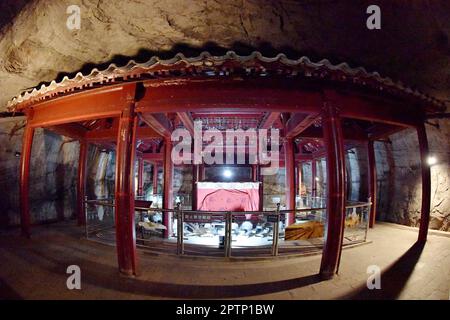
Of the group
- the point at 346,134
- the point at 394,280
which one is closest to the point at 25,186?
the point at 394,280

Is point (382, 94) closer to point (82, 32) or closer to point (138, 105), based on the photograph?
point (138, 105)

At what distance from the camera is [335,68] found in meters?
3.82

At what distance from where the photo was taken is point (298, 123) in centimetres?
646

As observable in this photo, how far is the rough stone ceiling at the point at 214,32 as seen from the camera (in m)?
4.24

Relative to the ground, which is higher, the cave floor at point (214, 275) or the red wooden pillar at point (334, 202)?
the red wooden pillar at point (334, 202)

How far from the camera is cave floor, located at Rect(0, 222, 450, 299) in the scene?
3.58 m

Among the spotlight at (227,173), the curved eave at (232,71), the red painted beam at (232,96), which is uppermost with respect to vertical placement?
the curved eave at (232,71)

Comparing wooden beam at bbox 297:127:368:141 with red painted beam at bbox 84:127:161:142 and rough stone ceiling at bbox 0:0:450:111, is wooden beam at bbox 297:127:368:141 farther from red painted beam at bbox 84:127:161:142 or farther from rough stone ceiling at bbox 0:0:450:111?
red painted beam at bbox 84:127:161:142

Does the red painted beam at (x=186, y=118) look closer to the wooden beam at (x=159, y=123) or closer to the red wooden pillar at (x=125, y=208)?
the wooden beam at (x=159, y=123)

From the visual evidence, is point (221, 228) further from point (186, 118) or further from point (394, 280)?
point (394, 280)

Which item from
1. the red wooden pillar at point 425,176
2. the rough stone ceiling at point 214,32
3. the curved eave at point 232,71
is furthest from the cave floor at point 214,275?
the rough stone ceiling at point 214,32

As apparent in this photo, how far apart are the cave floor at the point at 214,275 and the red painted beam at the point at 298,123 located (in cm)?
343

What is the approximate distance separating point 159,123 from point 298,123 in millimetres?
4027
